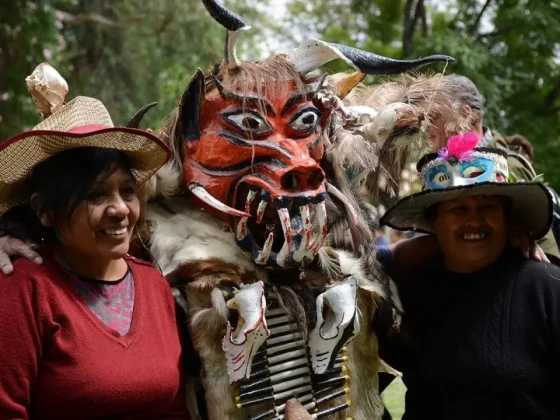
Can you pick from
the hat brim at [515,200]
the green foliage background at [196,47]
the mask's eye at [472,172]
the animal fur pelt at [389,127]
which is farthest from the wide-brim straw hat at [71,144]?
the green foliage background at [196,47]

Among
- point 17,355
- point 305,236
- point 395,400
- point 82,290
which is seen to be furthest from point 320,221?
point 395,400

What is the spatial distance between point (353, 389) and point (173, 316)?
0.77 metres

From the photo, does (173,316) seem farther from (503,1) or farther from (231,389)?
(503,1)

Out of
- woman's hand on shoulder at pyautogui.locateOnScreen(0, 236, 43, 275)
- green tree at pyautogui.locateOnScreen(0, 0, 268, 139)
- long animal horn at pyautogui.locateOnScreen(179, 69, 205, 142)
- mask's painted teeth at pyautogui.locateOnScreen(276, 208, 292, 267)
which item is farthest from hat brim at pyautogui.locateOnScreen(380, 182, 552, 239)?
green tree at pyautogui.locateOnScreen(0, 0, 268, 139)

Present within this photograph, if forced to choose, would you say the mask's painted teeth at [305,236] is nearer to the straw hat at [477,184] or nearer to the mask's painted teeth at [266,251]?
the mask's painted teeth at [266,251]

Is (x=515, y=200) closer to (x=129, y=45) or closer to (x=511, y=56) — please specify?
(x=511, y=56)

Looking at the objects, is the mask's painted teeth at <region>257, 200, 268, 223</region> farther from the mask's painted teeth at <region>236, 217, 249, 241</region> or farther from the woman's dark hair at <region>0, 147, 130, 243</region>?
the woman's dark hair at <region>0, 147, 130, 243</region>

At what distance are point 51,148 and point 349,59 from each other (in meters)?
1.09

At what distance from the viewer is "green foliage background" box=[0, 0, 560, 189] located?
28.5 ft

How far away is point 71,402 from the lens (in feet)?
6.76

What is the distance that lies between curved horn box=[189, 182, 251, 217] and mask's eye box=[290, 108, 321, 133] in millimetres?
362

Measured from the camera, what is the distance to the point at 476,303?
107 inches

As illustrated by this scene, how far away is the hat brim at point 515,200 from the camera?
2719 mm

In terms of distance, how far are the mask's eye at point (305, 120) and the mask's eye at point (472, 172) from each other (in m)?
0.57
